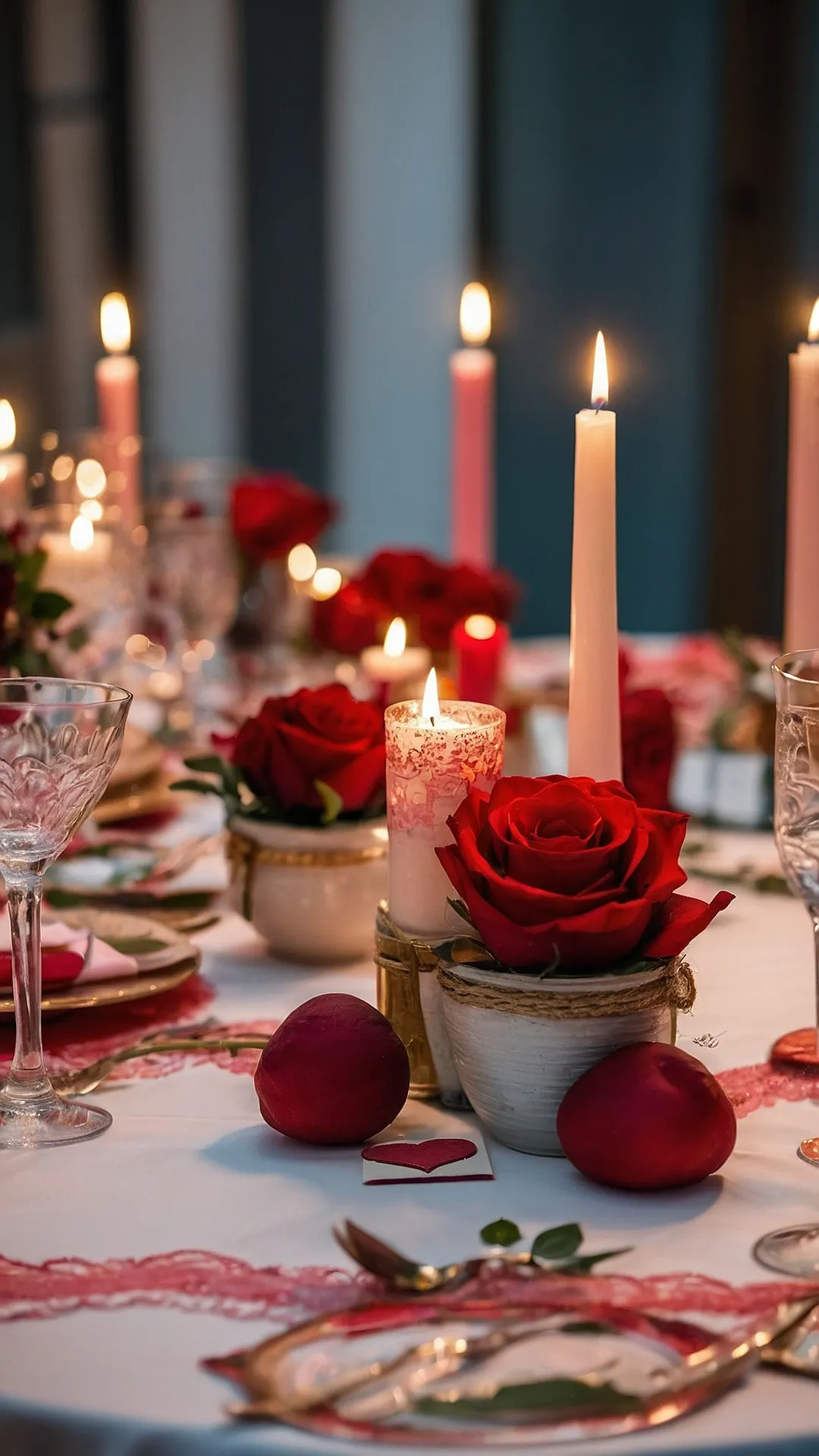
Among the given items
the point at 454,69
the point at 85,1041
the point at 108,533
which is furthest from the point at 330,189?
the point at 85,1041

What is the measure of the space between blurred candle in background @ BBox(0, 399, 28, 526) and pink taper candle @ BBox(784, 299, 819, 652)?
2.30ft

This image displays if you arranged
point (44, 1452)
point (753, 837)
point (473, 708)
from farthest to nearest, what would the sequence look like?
point (753, 837) < point (473, 708) < point (44, 1452)

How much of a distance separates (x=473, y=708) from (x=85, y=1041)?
30 centimetres

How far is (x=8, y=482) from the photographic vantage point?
161 cm

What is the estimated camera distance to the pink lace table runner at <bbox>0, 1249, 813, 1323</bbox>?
645mm

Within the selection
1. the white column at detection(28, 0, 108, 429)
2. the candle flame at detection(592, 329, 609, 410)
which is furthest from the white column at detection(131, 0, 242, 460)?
the candle flame at detection(592, 329, 609, 410)

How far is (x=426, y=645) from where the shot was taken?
1548 millimetres

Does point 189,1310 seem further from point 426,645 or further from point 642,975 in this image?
point 426,645

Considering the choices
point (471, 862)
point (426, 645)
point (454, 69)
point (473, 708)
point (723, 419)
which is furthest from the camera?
point (454, 69)

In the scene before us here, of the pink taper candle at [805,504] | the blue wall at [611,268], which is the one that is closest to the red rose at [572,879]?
the pink taper candle at [805,504]

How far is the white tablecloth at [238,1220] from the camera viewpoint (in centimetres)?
57

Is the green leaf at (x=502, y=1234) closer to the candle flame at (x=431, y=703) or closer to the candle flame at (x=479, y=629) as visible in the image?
the candle flame at (x=431, y=703)

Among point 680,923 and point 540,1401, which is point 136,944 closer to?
point 680,923

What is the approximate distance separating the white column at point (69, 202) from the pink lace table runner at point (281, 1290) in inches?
168
